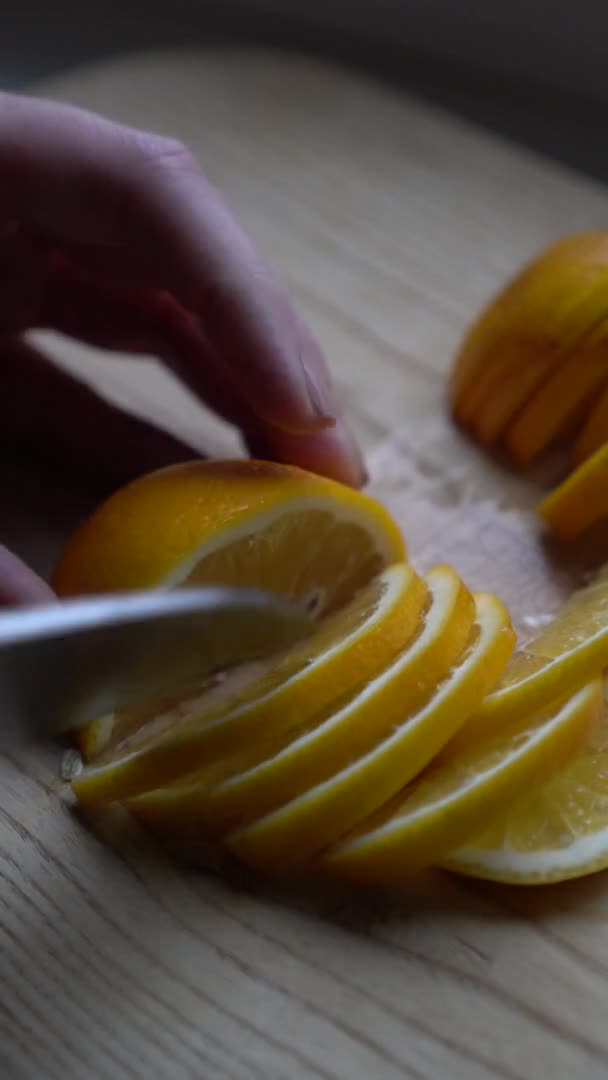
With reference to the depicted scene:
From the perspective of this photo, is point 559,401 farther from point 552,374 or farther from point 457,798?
point 457,798

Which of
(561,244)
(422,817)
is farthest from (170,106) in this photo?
(422,817)

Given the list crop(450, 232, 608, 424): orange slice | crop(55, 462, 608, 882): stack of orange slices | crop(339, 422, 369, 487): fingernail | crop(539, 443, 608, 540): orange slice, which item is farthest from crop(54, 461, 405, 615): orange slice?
crop(450, 232, 608, 424): orange slice

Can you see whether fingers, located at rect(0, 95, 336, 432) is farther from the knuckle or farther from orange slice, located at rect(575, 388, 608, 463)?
orange slice, located at rect(575, 388, 608, 463)

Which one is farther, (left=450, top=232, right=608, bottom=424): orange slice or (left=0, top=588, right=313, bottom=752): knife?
(left=450, top=232, right=608, bottom=424): orange slice

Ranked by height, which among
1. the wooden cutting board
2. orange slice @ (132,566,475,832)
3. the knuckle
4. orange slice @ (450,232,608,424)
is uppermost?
the knuckle

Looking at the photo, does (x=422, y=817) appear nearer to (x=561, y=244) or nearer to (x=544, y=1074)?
(x=544, y=1074)

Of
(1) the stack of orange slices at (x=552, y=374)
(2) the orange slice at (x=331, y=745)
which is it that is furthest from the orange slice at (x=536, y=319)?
(2) the orange slice at (x=331, y=745)

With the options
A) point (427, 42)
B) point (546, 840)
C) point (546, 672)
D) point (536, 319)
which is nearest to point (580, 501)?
point (536, 319)
